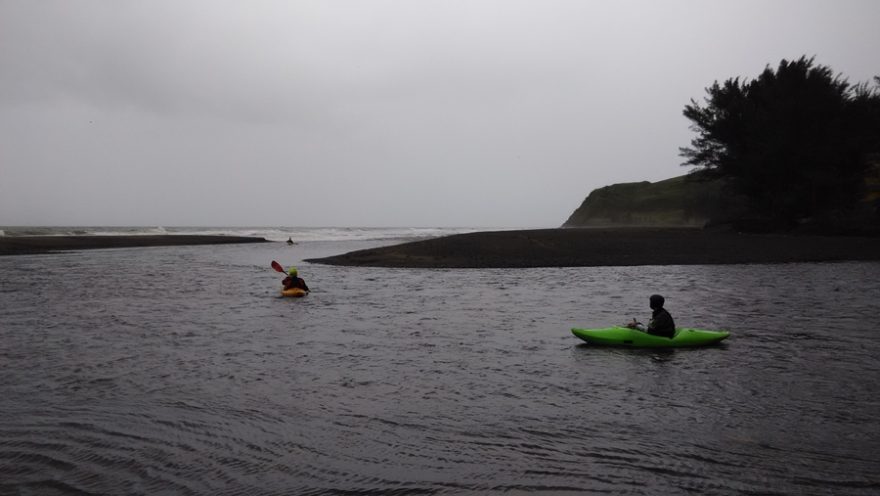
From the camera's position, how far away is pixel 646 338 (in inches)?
462

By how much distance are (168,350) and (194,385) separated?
126 inches

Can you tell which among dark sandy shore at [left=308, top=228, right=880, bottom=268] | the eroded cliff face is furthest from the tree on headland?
the eroded cliff face

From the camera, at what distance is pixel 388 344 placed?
12422 millimetres

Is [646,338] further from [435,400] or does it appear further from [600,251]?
[600,251]

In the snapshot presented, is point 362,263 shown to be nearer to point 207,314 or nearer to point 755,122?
point 207,314

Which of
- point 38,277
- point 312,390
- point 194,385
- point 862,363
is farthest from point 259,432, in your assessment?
point 38,277

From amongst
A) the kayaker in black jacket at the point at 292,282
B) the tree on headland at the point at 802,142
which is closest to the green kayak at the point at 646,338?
the kayaker in black jacket at the point at 292,282

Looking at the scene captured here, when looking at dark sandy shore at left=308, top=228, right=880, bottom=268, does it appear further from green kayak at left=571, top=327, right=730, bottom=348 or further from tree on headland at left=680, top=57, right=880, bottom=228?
green kayak at left=571, top=327, right=730, bottom=348

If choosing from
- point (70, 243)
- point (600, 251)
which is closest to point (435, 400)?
point (600, 251)

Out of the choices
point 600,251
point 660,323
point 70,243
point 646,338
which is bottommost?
point 646,338

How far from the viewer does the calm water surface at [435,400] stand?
568cm

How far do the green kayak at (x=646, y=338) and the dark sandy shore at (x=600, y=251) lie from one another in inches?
744

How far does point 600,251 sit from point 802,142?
23.8 metres

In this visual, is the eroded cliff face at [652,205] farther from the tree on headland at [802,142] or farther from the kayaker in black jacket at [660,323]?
the kayaker in black jacket at [660,323]
